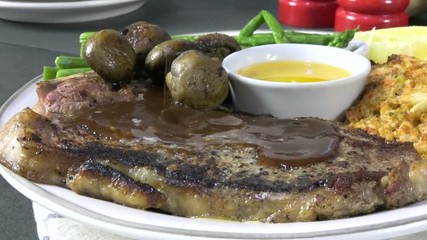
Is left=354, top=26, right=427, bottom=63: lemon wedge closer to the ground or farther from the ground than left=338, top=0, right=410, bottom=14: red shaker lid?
farther from the ground

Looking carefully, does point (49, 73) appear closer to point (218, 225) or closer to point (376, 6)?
point (218, 225)

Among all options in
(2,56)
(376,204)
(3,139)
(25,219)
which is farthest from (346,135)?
(2,56)

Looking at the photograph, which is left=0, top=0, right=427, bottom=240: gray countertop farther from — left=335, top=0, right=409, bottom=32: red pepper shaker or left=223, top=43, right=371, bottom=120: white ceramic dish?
left=223, top=43, right=371, bottom=120: white ceramic dish

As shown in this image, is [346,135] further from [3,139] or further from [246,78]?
[3,139]

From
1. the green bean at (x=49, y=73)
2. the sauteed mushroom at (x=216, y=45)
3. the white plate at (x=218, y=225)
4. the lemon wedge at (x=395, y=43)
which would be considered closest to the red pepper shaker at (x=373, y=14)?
the lemon wedge at (x=395, y=43)

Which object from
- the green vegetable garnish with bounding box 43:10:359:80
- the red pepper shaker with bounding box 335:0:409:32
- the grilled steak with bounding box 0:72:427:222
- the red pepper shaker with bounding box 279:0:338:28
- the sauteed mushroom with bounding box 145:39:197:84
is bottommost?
the red pepper shaker with bounding box 279:0:338:28

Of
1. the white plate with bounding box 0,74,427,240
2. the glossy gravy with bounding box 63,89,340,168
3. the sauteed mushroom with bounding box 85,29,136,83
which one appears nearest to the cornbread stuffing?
the glossy gravy with bounding box 63,89,340,168

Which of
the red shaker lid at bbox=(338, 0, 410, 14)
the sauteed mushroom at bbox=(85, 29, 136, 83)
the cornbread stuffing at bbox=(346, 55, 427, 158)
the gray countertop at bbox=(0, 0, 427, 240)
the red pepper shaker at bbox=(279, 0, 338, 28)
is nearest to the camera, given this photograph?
the cornbread stuffing at bbox=(346, 55, 427, 158)
